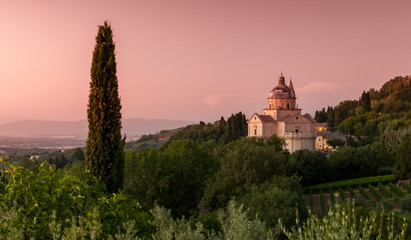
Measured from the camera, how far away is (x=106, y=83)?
11.8m

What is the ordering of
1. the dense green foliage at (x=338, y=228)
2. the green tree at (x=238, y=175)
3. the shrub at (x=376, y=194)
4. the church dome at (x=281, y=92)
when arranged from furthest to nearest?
1. the church dome at (x=281, y=92)
2. the shrub at (x=376, y=194)
3. the green tree at (x=238, y=175)
4. the dense green foliage at (x=338, y=228)

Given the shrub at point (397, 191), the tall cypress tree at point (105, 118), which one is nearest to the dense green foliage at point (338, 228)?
the tall cypress tree at point (105, 118)

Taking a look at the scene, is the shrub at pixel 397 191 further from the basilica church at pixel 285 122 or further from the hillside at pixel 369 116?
the hillside at pixel 369 116

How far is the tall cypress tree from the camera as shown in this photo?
1159 cm

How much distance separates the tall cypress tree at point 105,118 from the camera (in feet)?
38.0

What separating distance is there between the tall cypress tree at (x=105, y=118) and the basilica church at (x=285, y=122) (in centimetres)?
4104

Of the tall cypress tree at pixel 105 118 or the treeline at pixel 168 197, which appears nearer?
the treeline at pixel 168 197

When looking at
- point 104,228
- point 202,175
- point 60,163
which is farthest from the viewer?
point 60,163

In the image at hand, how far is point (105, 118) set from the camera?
1173 centimetres

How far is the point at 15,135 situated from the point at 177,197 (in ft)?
376

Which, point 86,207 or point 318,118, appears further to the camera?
point 318,118

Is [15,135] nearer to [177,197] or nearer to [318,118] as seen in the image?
[318,118]

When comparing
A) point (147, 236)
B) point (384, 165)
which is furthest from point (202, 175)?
point (384, 165)

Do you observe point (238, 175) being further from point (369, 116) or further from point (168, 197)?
point (369, 116)
